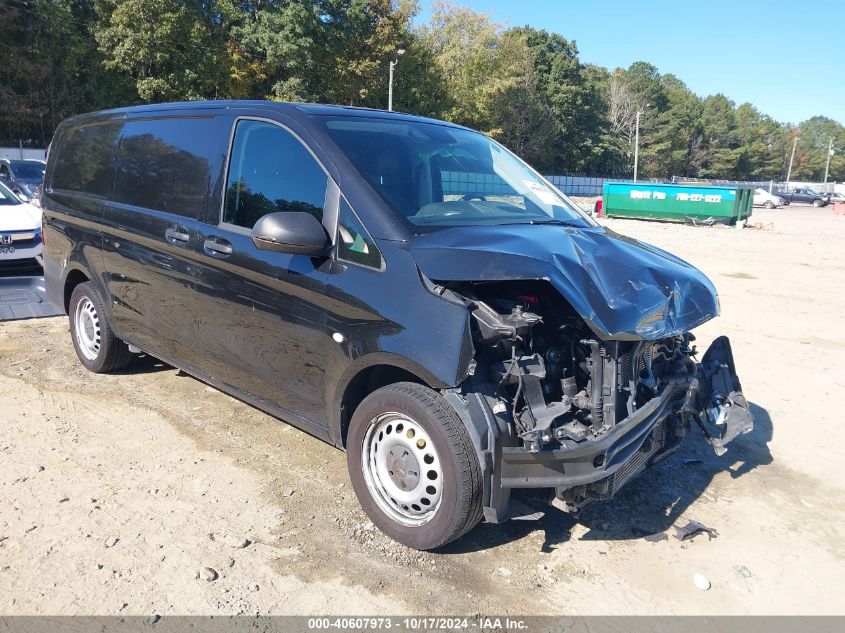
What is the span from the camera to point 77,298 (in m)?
5.70

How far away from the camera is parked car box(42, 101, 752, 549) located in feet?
9.59

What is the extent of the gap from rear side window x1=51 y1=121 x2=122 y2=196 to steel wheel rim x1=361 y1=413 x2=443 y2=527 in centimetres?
322

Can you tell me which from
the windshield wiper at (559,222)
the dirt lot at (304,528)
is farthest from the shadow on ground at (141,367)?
Answer: the windshield wiper at (559,222)

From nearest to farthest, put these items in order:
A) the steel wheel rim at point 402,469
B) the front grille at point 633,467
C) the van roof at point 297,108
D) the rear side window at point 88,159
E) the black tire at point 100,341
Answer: the front grille at point 633,467 → the steel wheel rim at point 402,469 → the van roof at point 297,108 → the rear side window at point 88,159 → the black tire at point 100,341

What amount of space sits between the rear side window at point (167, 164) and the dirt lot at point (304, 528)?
157 cm

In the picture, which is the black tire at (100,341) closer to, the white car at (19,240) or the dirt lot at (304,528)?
the dirt lot at (304,528)

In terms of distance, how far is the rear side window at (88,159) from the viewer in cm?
514

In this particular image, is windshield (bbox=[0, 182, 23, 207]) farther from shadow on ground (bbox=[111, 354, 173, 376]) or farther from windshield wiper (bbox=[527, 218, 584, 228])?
windshield wiper (bbox=[527, 218, 584, 228])

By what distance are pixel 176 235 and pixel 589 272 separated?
2706 millimetres

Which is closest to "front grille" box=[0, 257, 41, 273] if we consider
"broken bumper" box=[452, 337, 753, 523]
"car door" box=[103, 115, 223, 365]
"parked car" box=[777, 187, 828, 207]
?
"car door" box=[103, 115, 223, 365]

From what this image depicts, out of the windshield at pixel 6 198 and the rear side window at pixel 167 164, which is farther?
the windshield at pixel 6 198

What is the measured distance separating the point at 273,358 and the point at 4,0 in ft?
137

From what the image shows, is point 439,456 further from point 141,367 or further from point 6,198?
point 6,198

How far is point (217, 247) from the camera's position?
3.99m
